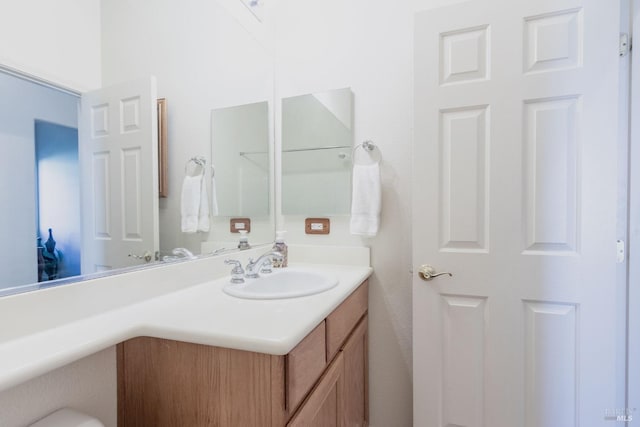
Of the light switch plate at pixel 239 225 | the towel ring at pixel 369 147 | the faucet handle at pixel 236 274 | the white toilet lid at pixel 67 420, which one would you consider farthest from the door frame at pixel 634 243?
the white toilet lid at pixel 67 420

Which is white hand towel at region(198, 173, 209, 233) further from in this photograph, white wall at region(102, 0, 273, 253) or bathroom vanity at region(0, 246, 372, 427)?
bathroom vanity at region(0, 246, 372, 427)

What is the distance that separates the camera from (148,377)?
2.53 feet

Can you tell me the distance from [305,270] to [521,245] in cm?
90

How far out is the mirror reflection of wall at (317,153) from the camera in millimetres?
1536

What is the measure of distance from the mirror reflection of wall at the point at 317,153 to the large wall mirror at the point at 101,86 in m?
0.26

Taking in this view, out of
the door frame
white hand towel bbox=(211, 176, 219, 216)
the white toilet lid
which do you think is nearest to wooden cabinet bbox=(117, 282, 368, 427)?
the white toilet lid

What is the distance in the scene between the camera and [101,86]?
0.81 meters

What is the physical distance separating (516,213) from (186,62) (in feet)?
4.54

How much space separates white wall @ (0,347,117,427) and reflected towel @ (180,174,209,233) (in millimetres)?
478

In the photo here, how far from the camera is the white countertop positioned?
0.58 m

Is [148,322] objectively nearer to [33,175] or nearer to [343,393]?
[33,175]

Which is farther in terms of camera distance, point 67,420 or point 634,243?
point 634,243

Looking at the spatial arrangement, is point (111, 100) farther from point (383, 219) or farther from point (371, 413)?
point (371, 413)

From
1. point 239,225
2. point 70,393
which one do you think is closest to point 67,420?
point 70,393
